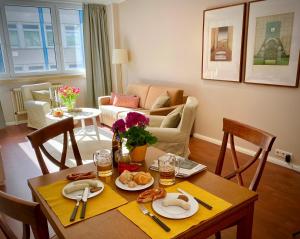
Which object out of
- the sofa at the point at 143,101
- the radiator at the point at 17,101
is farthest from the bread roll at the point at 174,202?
the radiator at the point at 17,101

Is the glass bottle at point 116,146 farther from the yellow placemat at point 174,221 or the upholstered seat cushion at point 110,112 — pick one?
the upholstered seat cushion at point 110,112

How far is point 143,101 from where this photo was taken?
184 inches

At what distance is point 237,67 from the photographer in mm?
3379

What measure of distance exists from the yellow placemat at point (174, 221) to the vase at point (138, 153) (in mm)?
376

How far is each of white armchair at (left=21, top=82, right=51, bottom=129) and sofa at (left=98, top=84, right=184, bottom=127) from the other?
1024 millimetres

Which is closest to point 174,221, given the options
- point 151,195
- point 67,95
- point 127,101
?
point 151,195

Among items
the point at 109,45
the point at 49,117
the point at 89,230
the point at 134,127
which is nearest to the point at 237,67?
the point at 134,127

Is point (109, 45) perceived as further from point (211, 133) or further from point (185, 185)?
point (185, 185)

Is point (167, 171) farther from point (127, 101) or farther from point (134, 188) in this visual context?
point (127, 101)

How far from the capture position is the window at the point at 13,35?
5.13 m

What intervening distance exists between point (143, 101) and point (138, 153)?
3279mm

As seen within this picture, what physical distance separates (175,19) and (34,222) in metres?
4.01

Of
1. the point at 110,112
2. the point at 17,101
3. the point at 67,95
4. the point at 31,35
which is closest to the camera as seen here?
the point at 67,95

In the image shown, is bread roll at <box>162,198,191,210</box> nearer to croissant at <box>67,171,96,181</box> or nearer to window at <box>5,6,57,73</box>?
croissant at <box>67,171,96,181</box>
